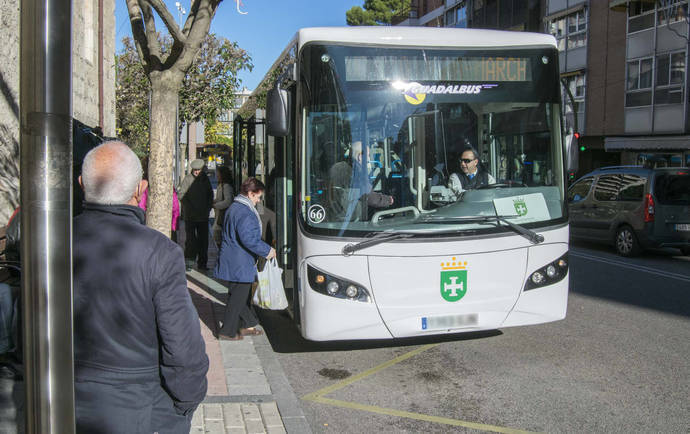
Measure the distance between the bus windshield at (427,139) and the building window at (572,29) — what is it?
31613 mm

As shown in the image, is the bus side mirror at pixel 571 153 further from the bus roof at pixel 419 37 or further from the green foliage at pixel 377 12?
the green foliage at pixel 377 12

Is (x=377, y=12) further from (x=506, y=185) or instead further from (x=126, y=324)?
(x=126, y=324)

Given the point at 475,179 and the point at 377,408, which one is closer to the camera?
the point at 377,408

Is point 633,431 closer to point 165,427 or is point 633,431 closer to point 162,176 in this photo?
point 165,427

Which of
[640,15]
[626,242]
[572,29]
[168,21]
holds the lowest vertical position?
[626,242]

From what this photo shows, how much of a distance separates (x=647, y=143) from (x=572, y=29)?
8.68 m

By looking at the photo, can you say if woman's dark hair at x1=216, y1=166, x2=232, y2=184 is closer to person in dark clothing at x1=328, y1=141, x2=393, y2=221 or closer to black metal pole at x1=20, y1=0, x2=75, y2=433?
person in dark clothing at x1=328, y1=141, x2=393, y2=221

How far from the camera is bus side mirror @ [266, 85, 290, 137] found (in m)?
5.88

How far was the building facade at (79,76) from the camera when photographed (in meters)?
9.08

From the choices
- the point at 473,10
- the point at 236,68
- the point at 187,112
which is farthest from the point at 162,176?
the point at 473,10

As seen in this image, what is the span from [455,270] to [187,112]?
73.9 ft

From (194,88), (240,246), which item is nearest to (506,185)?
(240,246)

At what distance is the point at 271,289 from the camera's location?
6656 mm

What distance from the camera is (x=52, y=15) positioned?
200 cm
